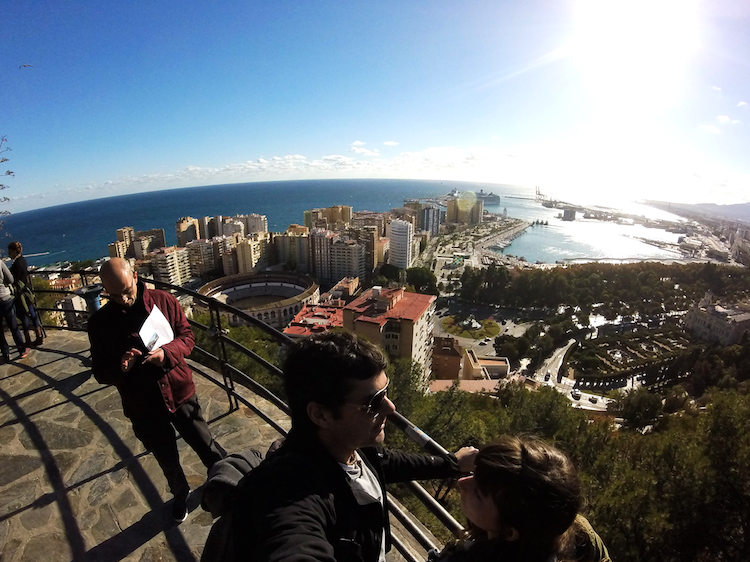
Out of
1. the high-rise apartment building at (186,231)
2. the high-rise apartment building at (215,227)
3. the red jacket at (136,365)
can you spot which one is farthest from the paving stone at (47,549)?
the high-rise apartment building at (215,227)

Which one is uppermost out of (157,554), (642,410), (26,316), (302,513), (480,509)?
(302,513)

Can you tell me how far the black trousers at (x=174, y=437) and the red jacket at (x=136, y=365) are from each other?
0.06 m

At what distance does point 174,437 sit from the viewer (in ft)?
6.17

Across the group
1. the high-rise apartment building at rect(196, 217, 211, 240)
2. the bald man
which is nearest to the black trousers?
the bald man

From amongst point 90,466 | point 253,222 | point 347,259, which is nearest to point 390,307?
point 90,466

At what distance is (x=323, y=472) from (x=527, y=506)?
439 mm

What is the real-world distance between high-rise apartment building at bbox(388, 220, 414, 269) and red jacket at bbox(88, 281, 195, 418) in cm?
4131

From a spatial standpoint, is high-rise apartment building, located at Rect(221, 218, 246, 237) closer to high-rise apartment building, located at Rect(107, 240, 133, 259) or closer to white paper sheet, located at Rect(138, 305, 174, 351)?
high-rise apartment building, located at Rect(107, 240, 133, 259)

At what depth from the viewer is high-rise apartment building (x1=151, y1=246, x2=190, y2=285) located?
3847cm

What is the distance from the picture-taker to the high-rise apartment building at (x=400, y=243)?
4266 cm

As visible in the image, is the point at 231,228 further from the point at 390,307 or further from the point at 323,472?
the point at 323,472

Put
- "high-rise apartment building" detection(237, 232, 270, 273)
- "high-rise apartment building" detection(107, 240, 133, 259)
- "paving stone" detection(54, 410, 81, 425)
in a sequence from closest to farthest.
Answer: "paving stone" detection(54, 410, 81, 425) → "high-rise apartment building" detection(237, 232, 270, 273) → "high-rise apartment building" detection(107, 240, 133, 259)

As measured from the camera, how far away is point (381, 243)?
4356 centimetres

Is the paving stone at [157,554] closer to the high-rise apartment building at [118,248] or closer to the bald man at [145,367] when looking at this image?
the bald man at [145,367]
